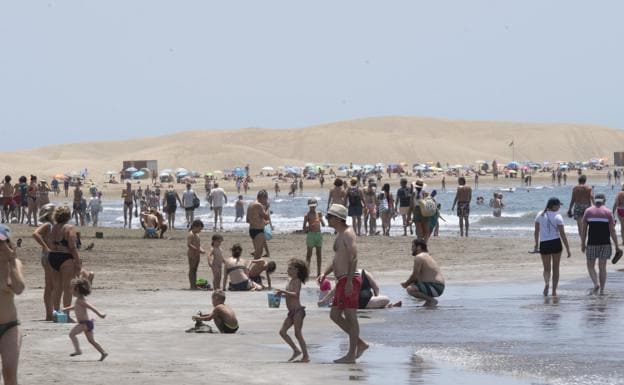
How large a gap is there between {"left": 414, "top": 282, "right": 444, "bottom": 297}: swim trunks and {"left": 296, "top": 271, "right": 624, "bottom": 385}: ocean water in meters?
0.20

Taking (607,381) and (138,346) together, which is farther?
(138,346)

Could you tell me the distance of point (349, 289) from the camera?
10789mm

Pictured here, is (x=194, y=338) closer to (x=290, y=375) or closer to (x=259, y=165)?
(x=290, y=375)

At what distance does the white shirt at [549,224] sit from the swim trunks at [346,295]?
5616mm

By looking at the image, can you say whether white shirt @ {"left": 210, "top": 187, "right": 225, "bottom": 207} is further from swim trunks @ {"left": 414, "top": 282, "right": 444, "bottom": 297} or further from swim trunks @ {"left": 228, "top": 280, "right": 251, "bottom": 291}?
swim trunks @ {"left": 414, "top": 282, "right": 444, "bottom": 297}

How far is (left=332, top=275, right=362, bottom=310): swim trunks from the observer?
10.8 m

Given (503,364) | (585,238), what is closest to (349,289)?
(503,364)

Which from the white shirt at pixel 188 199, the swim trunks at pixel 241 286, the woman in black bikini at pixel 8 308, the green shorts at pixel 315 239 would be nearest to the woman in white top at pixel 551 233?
the swim trunks at pixel 241 286

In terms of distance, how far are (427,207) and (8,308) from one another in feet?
50.5

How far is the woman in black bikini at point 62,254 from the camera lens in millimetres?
13070

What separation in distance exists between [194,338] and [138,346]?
833 millimetres

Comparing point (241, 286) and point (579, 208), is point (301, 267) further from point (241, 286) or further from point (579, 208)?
point (579, 208)

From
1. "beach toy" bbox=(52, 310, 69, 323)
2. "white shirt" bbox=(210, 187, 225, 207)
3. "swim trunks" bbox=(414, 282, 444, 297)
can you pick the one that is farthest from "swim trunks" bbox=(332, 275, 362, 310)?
"white shirt" bbox=(210, 187, 225, 207)

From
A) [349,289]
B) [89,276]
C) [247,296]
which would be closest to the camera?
[349,289]
